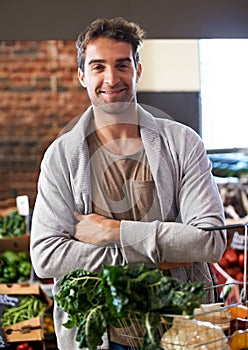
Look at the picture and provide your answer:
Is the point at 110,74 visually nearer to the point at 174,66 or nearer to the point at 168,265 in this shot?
the point at 174,66

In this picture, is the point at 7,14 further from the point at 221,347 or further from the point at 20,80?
the point at 221,347

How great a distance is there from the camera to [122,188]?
9.04ft

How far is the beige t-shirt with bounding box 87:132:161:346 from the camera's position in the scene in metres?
2.73

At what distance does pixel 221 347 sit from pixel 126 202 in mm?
1115

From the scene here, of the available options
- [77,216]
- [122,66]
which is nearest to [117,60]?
[122,66]

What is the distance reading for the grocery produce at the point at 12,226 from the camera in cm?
386

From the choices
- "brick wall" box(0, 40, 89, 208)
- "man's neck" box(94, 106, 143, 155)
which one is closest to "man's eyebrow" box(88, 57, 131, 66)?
"man's neck" box(94, 106, 143, 155)

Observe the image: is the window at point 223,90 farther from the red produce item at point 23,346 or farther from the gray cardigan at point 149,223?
the red produce item at point 23,346

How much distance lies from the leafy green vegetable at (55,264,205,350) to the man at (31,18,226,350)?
2.43 ft

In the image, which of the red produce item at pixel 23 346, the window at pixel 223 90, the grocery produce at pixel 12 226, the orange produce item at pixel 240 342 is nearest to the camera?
the orange produce item at pixel 240 342

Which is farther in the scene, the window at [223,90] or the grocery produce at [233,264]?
the grocery produce at [233,264]

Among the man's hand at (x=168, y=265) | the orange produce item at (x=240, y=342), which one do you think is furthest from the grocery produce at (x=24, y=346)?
the orange produce item at (x=240, y=342)

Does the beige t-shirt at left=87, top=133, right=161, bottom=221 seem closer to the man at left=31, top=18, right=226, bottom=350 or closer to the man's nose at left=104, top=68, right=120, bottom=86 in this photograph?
the man at left=31, top=18, right=226, bottom=350

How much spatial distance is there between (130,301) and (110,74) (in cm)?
133
